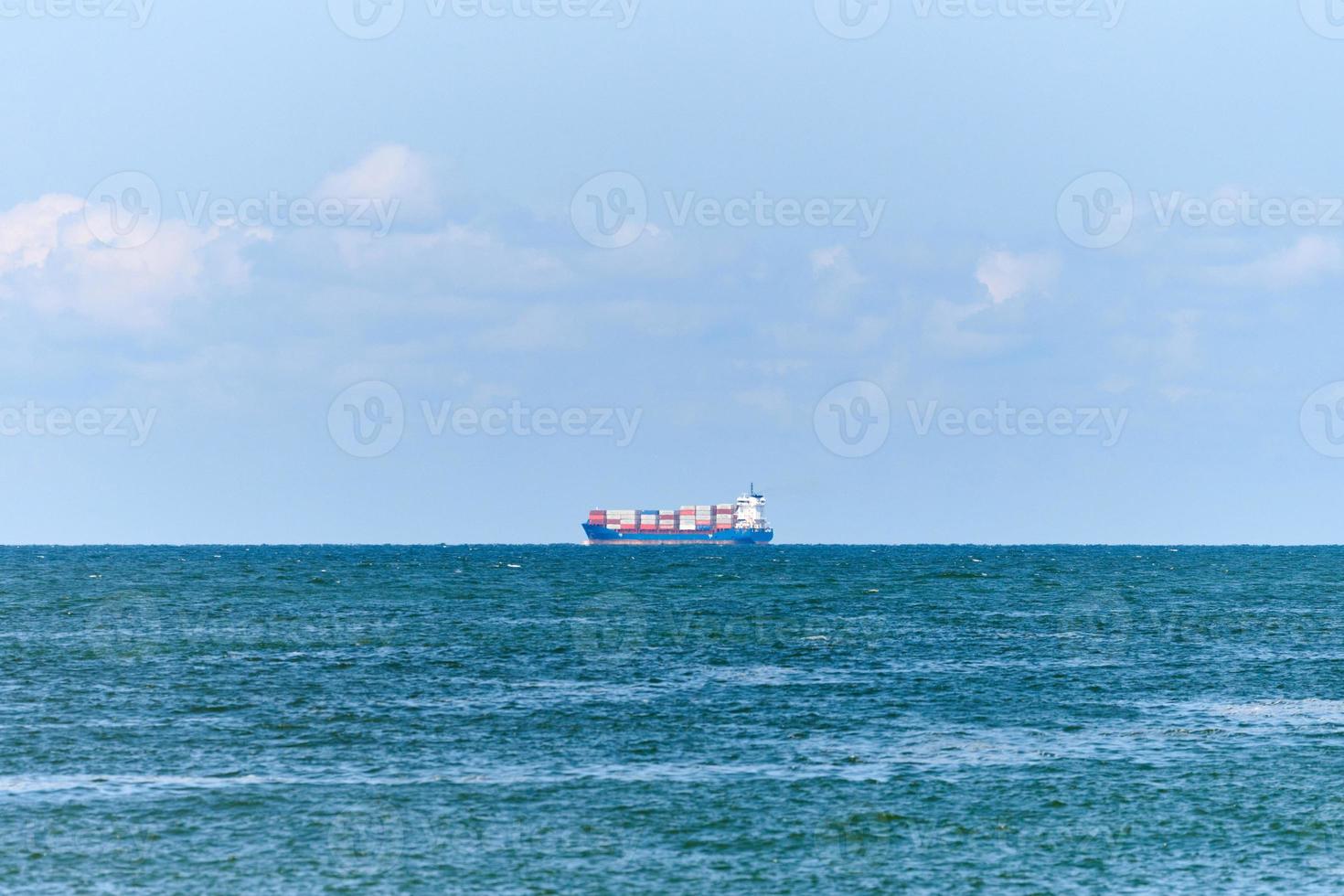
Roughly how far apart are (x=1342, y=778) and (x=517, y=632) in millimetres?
56386

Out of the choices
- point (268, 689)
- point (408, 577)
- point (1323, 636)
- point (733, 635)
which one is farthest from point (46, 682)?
point (408, 577)

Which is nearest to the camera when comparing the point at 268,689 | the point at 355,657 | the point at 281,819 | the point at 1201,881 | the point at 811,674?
the point at 1201,881

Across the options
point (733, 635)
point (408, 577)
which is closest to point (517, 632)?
point (733, 635)

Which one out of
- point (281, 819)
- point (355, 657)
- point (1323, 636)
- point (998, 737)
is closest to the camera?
point (281, 819)

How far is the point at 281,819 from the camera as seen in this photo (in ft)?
121

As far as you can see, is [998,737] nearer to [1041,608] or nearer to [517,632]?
[517,632]

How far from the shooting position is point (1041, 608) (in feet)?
393

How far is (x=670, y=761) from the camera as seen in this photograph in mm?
44812

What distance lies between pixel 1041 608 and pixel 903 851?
89162mm

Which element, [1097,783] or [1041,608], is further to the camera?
[1041,608]

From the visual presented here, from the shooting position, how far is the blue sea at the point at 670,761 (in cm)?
3306

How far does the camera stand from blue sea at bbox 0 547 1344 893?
3306 centimetres

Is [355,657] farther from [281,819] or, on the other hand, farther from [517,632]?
[281,819]

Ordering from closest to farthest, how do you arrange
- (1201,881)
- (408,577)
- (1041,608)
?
(1201,881) → (1041,608) → (408,577)
